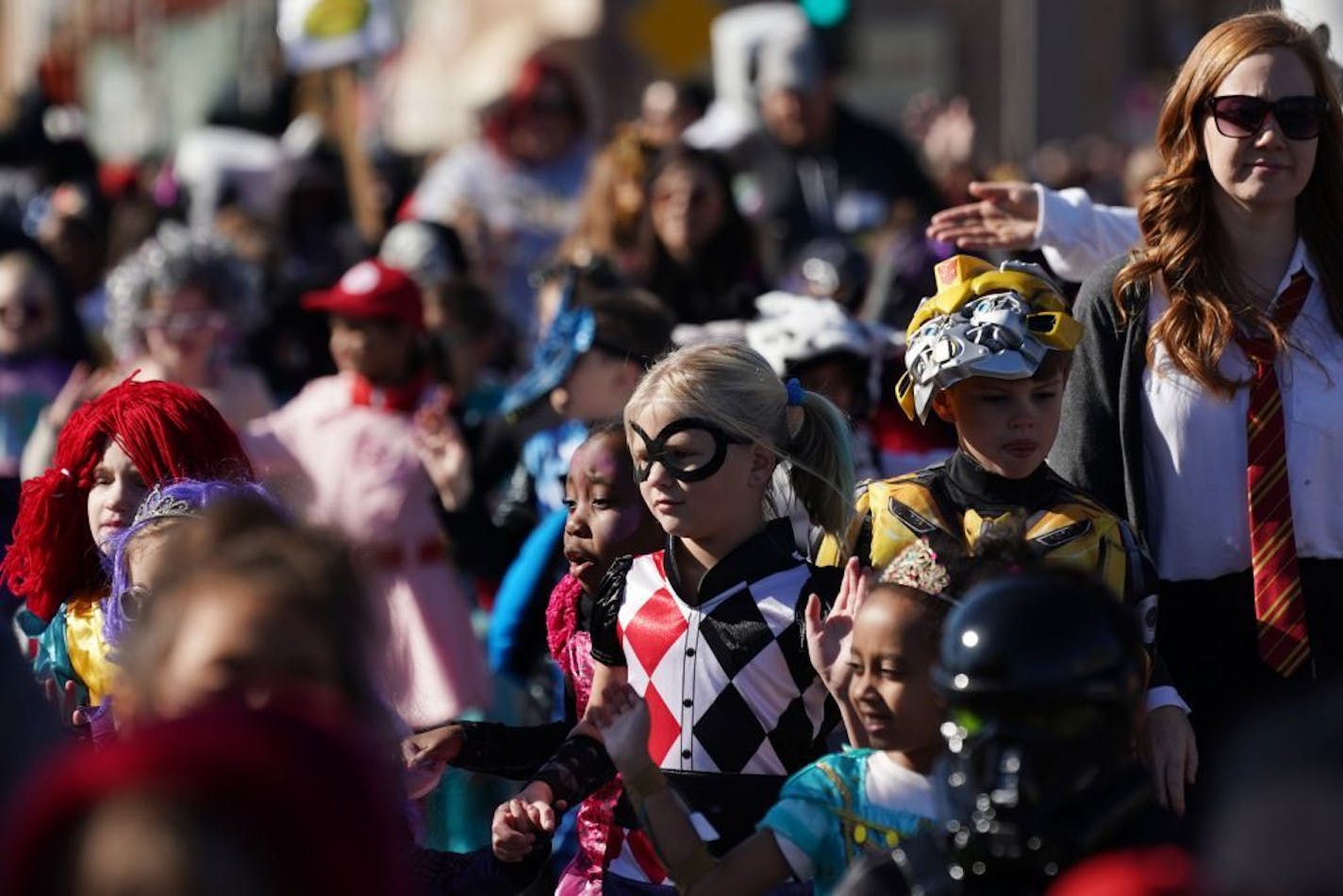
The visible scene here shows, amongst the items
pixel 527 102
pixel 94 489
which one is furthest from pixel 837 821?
pixel 527 102

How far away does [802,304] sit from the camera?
22.3ft

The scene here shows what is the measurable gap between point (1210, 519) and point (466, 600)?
371 cm

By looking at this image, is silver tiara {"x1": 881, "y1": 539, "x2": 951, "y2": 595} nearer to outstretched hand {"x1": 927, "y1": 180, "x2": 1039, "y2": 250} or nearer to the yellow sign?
outstretched hand {"x1": 927, "y1": 180, "x2": 1039, "y2": 250}

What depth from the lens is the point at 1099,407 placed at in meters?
4.81

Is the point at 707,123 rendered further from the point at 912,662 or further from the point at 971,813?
the point at 971,813

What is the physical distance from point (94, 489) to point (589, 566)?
103 centimetres

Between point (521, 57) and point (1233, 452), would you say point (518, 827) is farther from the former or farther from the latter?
point (521, 57)

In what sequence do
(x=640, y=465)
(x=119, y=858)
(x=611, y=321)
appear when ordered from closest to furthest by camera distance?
1. (x=119, y=858)
2. (x=640, y=465)
3. (x=611, y=321)

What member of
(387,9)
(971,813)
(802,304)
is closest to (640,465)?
(971,813)

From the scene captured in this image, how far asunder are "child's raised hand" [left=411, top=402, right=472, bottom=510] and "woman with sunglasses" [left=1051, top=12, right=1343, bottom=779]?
10.0 feet

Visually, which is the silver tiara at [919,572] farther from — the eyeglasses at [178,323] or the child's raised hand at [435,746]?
the eyeglasses at [178,323]

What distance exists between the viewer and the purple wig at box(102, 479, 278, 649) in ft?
15.1

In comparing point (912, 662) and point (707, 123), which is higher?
point (912, 662)

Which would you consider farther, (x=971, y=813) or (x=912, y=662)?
(x=912, y=662)
